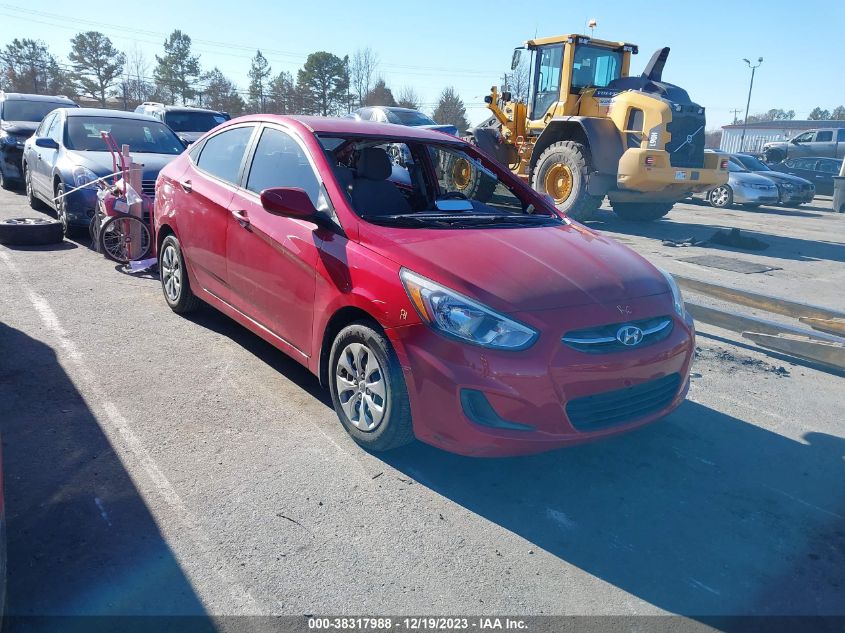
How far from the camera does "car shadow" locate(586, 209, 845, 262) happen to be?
1123 centimetres

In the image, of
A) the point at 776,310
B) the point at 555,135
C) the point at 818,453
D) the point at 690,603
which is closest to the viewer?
the point at 690,603

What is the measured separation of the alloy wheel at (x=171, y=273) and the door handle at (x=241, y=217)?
1247 millimetres

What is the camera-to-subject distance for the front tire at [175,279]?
18.6 ft

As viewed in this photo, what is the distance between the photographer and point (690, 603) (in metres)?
2.70

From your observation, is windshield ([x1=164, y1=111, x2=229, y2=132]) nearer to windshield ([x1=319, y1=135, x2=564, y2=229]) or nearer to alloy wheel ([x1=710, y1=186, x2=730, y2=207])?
windshield ([x1=319, y1=135, x2=564, y2=229])

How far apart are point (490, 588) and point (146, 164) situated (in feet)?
24.8

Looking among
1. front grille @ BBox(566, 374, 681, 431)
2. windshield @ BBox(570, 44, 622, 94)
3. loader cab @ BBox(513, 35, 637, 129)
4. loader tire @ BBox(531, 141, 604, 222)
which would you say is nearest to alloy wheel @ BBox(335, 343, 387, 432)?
front grille @ BBox(566, 374, 681, 431)

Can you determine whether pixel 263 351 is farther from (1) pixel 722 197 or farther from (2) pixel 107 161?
(1) pixel 722 197

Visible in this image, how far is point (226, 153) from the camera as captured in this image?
5172 mm

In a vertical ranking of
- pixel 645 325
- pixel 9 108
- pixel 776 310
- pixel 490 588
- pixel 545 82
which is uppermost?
pixel 545 82

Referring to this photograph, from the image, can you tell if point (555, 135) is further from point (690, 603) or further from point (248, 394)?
point (690, 603)

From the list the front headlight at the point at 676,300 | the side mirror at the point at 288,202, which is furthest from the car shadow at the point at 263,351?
the front headlight at the point at 676,300

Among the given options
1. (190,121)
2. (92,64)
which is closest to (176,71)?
(92,64)

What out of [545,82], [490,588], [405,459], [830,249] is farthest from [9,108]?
[830,249]
